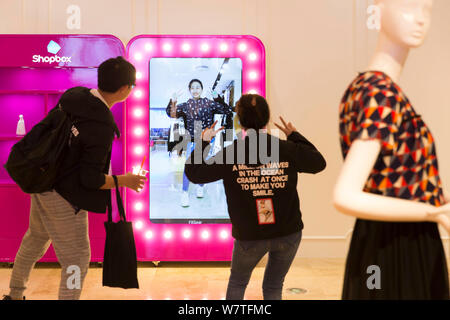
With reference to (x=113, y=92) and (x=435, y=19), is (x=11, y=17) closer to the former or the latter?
(x=113, y=92)

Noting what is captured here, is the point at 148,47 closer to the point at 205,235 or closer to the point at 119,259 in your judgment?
the point at 205,235

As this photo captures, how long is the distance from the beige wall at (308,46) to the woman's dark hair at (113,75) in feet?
6.03

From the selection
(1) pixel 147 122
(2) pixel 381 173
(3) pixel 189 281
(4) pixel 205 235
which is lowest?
(3) pixel 189 281

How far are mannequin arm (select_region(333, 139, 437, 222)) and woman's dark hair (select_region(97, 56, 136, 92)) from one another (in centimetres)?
131

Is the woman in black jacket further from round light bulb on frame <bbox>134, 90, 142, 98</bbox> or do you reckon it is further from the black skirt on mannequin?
round light bulb on frame <bbox>134, 90, 142, 98</bbox>

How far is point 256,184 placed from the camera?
2.01 meters

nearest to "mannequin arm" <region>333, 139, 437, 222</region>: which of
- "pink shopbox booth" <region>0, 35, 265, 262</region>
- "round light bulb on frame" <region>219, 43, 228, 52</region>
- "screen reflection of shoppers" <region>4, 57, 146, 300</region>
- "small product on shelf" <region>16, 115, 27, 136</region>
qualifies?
"screen reflection of shoppers" <region>4, 57, 146, 300</region>

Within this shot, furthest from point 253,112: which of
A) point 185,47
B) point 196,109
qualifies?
point 185,47

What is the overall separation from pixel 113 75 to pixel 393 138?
138 cm

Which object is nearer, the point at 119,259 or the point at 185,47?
the point at 119,259

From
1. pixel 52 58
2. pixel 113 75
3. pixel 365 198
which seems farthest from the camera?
pixel 52 58

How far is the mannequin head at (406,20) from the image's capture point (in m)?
1.19

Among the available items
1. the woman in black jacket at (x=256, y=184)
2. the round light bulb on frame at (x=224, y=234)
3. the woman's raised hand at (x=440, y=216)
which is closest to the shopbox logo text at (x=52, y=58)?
the round light bulb on frame at (x=224, y=234)

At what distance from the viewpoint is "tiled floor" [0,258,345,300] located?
301 centimetres
